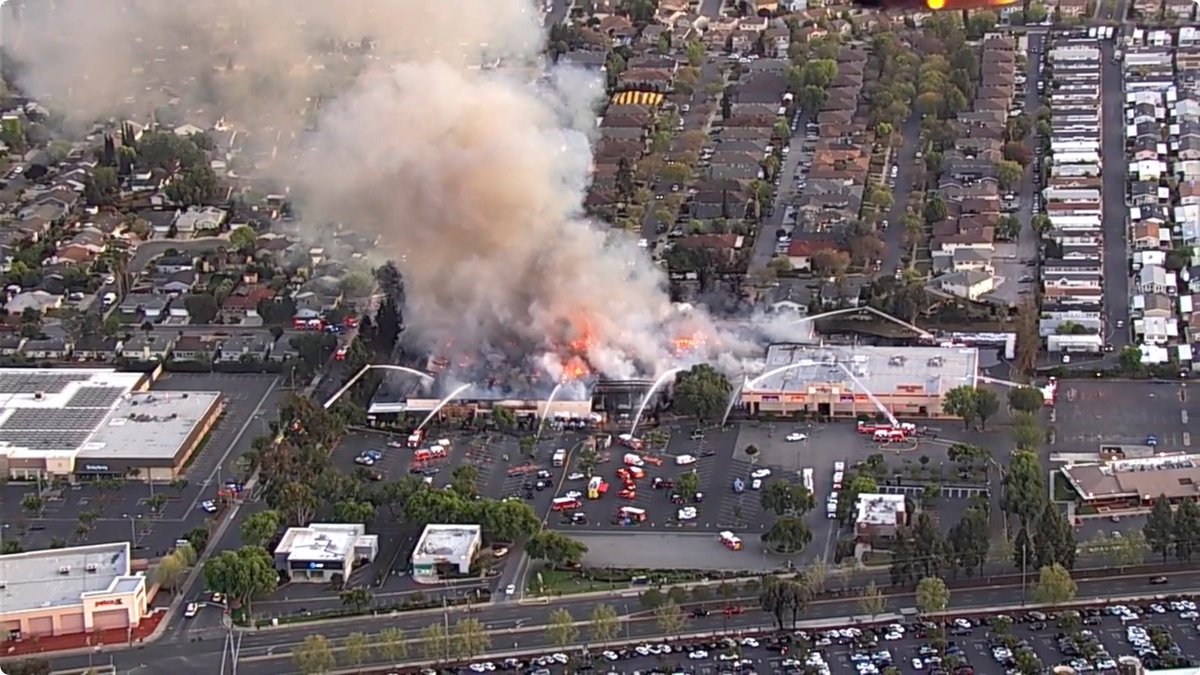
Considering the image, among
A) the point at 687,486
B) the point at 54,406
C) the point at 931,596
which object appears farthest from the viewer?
the point at 54,406

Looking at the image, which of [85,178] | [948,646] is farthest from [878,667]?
[85,178]

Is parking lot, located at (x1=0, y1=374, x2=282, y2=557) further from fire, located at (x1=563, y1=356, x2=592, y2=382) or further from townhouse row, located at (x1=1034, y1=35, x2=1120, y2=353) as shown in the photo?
townhouse row, located at (x1=1034, y1=35, x2=1120, y2=353)

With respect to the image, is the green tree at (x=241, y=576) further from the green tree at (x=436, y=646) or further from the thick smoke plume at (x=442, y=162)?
the thick smoke plume at (x=442, y=162)

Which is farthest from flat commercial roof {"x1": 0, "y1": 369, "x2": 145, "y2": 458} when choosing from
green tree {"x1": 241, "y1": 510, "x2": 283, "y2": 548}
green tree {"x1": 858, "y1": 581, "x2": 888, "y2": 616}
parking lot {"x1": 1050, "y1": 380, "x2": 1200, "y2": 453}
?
parking lot {"x1": 1050, "y1": 380, "x2": 1200, "y2": 453}

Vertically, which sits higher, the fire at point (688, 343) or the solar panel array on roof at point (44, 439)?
the fire at point (688, 343)

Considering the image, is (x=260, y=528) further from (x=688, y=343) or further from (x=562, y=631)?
(x=688, y=343)

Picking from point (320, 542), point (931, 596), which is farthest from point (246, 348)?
point (931, 596)

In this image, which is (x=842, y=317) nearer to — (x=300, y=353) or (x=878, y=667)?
(x=300, y=353)

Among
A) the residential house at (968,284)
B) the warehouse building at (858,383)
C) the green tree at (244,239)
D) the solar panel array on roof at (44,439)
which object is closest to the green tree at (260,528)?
the solar panel array on roof at (44,439)
